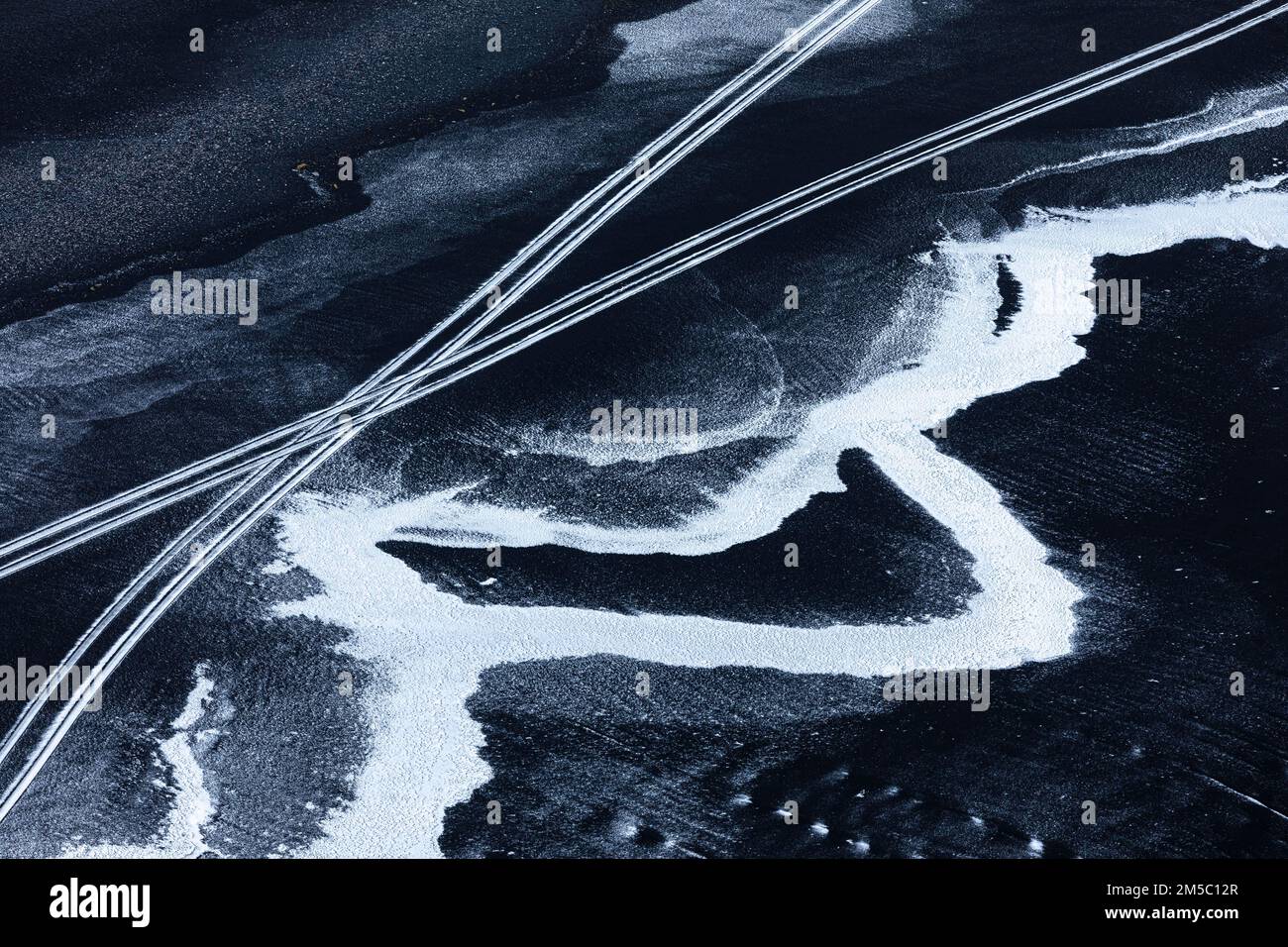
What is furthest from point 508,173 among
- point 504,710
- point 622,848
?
point 622,848
